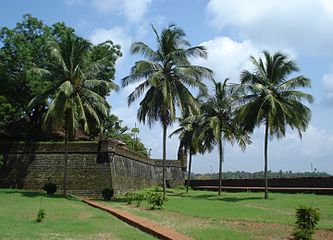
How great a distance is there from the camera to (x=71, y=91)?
2333 cm

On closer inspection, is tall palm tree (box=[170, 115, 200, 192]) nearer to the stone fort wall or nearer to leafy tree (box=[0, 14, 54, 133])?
the stone fort wall

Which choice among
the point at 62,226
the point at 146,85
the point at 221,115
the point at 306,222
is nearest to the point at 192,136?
the point at 221,115

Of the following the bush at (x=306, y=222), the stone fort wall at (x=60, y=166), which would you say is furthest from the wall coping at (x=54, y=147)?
the bush at (x=306, y=222)

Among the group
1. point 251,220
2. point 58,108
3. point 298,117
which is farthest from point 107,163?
point 251,220

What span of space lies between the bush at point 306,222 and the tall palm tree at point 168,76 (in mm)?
15042

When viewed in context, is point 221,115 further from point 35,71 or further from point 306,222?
point 306,222

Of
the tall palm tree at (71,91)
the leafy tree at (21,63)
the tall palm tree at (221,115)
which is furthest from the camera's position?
the tall palm tree at (221,115)

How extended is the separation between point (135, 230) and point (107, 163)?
16151mm

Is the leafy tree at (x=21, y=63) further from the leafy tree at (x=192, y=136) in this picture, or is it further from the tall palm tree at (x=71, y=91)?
the leafy tree at (x=192, y=136)

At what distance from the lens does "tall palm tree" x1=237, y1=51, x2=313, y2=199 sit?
76.9ft

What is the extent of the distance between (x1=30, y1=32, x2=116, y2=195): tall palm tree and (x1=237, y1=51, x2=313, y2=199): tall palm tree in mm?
7677

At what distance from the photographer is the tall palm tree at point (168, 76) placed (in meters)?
24.6

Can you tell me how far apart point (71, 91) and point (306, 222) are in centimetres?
1634

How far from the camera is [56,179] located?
88.2ft
